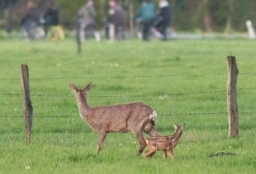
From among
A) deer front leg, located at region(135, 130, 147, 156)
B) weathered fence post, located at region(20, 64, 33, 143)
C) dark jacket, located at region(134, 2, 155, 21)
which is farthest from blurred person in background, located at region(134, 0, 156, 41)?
deer front leg, located at region(135, 130, 147, 156)

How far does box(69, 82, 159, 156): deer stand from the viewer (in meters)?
15.9

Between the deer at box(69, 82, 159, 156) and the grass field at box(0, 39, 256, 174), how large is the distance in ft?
1.12

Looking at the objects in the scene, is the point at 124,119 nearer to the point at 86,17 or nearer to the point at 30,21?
the point at 86,17

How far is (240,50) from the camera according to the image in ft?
134

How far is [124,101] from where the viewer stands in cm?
2367

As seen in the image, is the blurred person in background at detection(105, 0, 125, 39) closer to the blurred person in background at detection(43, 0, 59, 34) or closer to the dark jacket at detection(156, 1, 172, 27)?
the dark jacket at detection(156, 1, 172, 27)

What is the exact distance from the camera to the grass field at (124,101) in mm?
15438

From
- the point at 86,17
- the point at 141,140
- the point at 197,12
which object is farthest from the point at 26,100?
the point at 197,12

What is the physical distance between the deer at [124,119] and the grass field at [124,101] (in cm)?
34

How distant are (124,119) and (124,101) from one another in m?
7.67

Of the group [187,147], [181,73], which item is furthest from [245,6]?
[187,147]

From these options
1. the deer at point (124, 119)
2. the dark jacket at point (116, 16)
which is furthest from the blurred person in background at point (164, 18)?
the deer at point (124, 119)

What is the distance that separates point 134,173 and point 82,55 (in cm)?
2536

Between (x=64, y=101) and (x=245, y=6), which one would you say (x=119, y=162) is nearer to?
(x=64, y=101)
